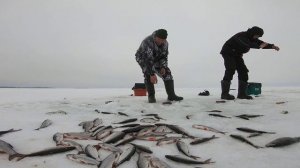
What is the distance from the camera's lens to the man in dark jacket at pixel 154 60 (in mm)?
7492

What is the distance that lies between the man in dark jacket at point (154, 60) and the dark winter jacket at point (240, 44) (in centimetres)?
163

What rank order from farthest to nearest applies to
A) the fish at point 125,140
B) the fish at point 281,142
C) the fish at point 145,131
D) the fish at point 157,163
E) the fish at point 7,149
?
the fish at point 145,131 < the fish at point 125,140 < the fish at point 281,142 < the fish at point 7,149 < the fish at point 157,163

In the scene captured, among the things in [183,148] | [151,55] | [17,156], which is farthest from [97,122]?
[151,55]

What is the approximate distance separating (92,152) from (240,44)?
5534 mm

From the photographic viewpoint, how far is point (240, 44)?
7770 millimetres

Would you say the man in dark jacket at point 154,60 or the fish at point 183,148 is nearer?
the fish at point 183,148

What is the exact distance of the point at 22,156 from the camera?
3.32m

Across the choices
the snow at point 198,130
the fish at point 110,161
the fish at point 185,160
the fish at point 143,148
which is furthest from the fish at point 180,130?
the fish at point 110,161

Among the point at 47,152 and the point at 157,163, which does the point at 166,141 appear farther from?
the point at 47,152

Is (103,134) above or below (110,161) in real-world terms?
above

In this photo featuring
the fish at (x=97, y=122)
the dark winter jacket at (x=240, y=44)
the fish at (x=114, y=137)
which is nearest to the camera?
the fish at (x=114, y=137)

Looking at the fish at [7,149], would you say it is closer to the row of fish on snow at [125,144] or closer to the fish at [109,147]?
the row of fish on snow at [125,144]

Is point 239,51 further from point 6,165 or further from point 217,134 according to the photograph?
point 6,165

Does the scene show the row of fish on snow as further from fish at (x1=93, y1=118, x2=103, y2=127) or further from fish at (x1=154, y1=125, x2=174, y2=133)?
fish at (x1=93, y1=118, x2=103, y2=127)
